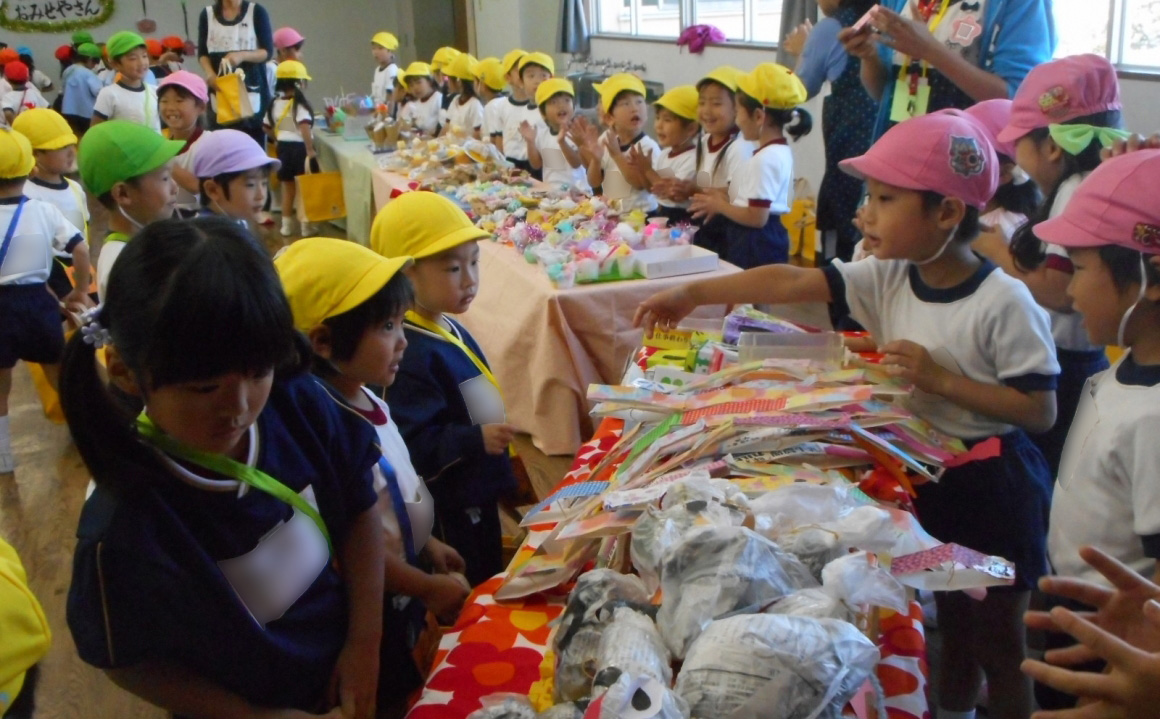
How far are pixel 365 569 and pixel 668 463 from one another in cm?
46

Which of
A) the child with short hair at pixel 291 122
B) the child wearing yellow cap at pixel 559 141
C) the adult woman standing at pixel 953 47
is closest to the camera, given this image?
the adult woman standing at pixel 953 47

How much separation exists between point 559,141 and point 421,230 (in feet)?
10.5

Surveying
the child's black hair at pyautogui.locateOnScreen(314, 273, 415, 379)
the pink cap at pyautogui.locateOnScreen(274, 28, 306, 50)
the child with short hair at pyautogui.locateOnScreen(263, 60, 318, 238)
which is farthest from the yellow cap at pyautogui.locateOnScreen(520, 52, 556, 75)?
the child's black hair at pyautogui.locateOnScreen(314, 273, 415, 379)

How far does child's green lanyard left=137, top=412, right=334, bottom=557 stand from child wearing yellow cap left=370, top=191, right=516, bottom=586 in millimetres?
616

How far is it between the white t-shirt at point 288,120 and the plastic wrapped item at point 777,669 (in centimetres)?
701

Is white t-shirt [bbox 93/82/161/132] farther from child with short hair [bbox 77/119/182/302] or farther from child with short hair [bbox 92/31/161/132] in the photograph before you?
child with short hair [bbox 77/119/182/302]

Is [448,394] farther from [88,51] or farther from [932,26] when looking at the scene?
[88,51]

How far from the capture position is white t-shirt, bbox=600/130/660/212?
13.4ft

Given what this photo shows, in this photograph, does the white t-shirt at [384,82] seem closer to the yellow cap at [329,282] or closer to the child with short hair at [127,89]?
the child with short hair at [127,89]

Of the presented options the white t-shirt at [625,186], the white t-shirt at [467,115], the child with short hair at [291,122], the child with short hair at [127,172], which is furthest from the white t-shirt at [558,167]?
the child with short hair at [291,122]

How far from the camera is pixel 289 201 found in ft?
25.1

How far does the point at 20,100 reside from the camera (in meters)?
8.21

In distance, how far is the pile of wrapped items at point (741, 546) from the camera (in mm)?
821

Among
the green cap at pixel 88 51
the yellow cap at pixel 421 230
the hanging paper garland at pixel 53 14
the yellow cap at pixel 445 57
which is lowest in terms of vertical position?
the yellow cap at pixel 421 230
